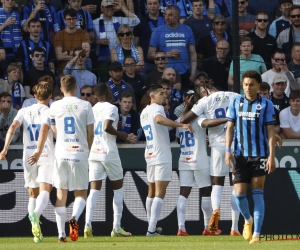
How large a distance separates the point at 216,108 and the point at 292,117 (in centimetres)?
163

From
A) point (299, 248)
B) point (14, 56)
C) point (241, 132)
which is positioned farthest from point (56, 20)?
point (299, 248)

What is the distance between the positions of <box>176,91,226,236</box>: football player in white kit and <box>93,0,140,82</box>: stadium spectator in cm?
254

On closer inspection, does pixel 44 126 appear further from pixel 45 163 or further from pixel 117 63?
pixel 117 63

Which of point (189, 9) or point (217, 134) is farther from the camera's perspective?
point (189, 9)

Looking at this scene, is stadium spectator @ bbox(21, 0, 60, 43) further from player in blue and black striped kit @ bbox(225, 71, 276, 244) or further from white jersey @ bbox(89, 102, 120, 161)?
player in blue and black striped kit @ bbox(225, 71, 276, 244)

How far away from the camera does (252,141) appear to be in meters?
9.39

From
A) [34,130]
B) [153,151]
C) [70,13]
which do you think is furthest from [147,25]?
[34,130]

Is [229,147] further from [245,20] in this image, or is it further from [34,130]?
[245,20]

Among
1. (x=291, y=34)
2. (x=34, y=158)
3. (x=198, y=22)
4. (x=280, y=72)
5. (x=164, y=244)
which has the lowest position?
(x=164, y=244)

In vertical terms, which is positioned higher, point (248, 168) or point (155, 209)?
point (248, 168)

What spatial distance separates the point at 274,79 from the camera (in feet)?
44.3

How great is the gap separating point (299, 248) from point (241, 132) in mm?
1550

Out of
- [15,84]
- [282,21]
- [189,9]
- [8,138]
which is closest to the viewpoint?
[8,138]

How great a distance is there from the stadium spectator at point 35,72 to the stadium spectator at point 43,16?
713 mm
